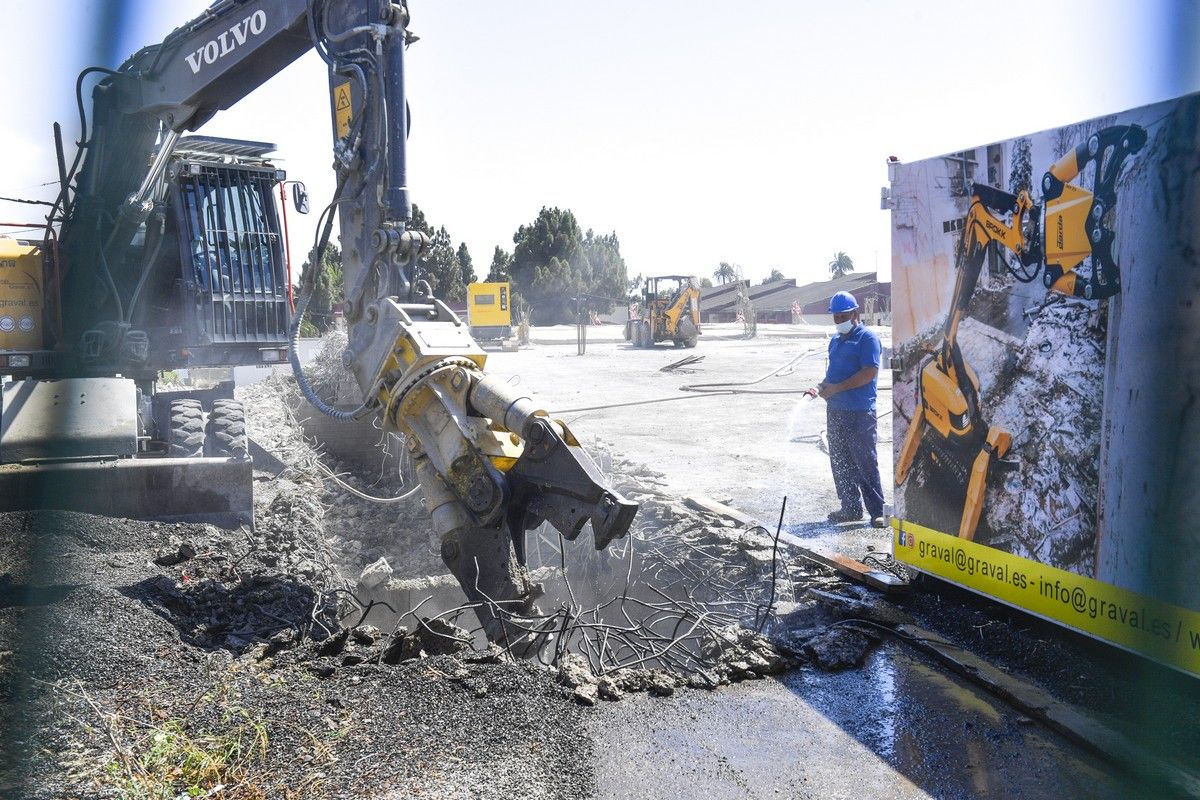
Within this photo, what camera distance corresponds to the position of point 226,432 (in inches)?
311

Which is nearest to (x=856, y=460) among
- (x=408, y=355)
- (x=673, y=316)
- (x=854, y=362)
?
(x=854, y=362)

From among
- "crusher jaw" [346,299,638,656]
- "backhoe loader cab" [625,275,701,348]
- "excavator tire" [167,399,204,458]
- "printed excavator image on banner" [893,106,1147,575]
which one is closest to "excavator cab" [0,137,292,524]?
"excavator tire" [167,399,204,458]

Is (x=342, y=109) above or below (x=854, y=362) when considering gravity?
above

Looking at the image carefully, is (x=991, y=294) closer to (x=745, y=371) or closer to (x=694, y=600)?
(x=694, y=600)

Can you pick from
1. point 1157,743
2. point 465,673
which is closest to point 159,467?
point 465,673

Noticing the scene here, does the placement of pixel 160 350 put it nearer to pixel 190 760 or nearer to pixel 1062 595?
pixel 190 760

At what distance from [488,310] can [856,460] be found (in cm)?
2798

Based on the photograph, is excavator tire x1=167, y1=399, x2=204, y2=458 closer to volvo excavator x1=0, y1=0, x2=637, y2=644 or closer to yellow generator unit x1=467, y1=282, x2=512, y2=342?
volvo excavator x1=0, y1=0, x2=637, y2=644

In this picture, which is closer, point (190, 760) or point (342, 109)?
point (190, 760)

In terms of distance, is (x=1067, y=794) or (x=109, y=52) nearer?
(x=109, y=52)

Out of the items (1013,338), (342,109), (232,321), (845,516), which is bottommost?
(845,516)

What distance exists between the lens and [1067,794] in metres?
3.48

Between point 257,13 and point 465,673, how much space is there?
4.33 m

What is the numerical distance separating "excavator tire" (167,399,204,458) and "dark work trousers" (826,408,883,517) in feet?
16.9
